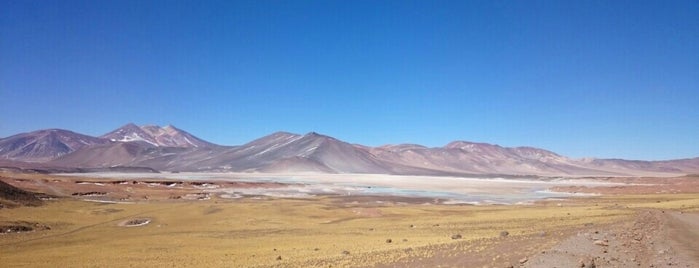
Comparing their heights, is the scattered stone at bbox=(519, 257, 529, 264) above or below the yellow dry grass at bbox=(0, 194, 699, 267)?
above

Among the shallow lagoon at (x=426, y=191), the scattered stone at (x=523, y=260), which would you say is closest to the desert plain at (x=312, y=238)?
the scattered stone at (x=523, y=260)

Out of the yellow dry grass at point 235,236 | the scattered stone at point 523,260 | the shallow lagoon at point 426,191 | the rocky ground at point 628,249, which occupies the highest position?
the shallow lagoon at point 426,191

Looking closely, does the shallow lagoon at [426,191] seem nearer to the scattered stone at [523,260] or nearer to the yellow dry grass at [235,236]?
the yellow dry grass at [235,236]

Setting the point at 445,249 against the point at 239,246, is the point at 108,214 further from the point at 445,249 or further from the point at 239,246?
the point at 445,249

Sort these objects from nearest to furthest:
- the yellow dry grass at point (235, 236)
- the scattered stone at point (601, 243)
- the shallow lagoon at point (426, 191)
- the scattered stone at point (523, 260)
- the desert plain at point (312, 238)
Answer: the scattered stone at point (523, 260), the desert plain at point (312, 238), the scattered stone at point (601, 243), the yellow dry grass at point (235, 236), the shallow lagoon at point (426, 191)

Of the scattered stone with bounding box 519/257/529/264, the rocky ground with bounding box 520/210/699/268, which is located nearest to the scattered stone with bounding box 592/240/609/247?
the rocky ground with bounding box 520/210/699/268

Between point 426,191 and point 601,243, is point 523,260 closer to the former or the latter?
point 601,243

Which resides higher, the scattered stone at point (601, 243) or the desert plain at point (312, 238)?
A: the scattered stone at point (601, 243)

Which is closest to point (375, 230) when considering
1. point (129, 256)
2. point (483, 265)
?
point (129, 256)

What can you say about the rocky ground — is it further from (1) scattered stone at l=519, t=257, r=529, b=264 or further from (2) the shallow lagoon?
(2) the shallow lagoon
